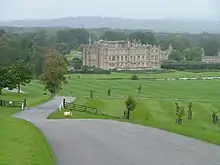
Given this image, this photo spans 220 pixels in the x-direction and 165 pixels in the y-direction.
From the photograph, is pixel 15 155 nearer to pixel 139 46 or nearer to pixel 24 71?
pixel 24 71

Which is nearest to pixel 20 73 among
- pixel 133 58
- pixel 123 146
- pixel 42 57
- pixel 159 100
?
pixel 159 100

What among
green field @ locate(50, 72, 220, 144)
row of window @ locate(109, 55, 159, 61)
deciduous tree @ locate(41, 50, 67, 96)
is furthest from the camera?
row of window @ locate(109, 55, 159, 61)

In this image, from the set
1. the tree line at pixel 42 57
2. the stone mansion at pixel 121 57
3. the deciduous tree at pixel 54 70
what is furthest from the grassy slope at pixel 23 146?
the stone mansion at pixel 121 57

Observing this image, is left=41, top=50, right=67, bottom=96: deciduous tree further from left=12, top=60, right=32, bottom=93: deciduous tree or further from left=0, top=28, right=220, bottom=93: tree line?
left=12, top=60, right=32, bottom=93: deciduous tree

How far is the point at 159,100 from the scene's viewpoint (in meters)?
51.1

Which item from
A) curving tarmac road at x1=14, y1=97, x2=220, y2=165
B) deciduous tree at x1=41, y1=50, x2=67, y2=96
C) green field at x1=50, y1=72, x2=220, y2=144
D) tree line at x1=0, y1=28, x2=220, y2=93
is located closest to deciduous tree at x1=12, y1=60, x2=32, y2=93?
tree line at x1=0, y1=28, x2=220, y2=93

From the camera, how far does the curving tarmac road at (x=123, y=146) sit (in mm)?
16375

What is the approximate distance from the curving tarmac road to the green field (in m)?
1.44

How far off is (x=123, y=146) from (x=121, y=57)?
116041mm

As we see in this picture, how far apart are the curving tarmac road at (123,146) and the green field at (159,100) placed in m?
1.44

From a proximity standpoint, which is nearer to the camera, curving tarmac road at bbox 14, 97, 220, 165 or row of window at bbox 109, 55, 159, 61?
curving tarmac road at bbox 14, 97, 220, 165

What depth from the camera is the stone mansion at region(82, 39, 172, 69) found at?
438ft

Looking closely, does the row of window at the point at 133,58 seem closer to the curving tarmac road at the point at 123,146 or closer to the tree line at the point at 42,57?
the tree line at the point at 42,57

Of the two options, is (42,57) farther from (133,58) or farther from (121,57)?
(133,58)
